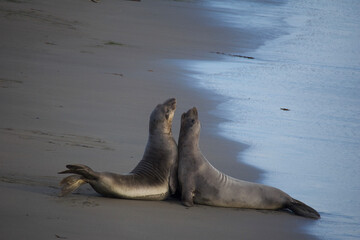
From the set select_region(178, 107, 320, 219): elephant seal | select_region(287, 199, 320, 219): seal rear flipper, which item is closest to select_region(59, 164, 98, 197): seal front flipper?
select_region(178, 107, 320, 219): elephant seal

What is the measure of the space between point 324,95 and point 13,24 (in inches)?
213

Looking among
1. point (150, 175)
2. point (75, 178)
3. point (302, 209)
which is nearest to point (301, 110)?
point (302, 209)

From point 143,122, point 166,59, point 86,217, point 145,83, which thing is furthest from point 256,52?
point 86,217

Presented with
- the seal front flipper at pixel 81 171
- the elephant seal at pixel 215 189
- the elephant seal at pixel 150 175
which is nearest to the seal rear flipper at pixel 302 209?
the elephant seal at pixel 215 189

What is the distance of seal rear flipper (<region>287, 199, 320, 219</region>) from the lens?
5.70 meters

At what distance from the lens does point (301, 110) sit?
388 inches

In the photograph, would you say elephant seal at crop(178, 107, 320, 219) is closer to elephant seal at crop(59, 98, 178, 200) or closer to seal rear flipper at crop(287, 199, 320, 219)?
seal rear flipper at crop(287, 199, 320, 219)

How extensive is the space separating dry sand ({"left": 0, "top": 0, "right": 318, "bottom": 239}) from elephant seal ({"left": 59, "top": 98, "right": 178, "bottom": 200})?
0.34ft

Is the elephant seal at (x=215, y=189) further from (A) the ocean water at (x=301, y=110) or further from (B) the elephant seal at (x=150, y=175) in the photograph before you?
(A) the ocean water at (x=301, y=110)

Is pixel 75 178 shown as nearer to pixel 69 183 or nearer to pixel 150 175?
pixel 69 183

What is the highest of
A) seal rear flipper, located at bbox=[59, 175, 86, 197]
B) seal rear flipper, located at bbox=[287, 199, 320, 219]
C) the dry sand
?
seal rear flipper, located at bbox=[59, 175, 86, 197]

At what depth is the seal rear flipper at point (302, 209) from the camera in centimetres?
570

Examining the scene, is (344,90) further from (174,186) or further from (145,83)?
(174,186)

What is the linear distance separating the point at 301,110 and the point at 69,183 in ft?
18.0
